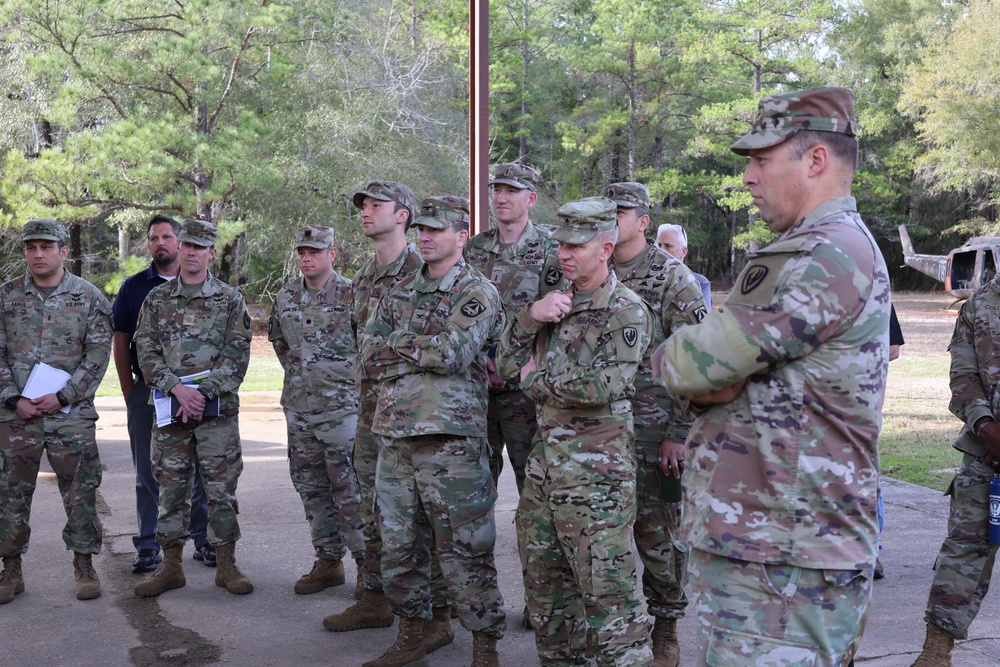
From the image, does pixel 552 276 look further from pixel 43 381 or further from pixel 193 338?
pixel 43 381

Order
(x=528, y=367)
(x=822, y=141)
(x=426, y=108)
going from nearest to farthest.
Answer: (x=822, y=141)
(x=528, y=367)
(x=426, y=108)

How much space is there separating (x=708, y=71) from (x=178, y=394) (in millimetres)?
32236

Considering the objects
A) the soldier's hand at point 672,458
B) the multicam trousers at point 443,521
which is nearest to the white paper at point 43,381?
the multicam trousers at point 443,521

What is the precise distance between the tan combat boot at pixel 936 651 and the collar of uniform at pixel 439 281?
98.9 inches

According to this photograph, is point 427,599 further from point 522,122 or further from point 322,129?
point 522,122

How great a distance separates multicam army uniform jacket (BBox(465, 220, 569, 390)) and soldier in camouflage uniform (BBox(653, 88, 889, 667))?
7.99 ft

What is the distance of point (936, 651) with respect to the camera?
395 cm

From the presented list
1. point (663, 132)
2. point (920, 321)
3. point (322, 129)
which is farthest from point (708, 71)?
point (322, 129)

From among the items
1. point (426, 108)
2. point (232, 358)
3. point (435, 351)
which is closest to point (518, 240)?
point (435, 351)

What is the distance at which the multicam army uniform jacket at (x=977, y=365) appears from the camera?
3.94 m

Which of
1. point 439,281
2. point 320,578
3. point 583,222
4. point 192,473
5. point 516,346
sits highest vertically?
point 583,222

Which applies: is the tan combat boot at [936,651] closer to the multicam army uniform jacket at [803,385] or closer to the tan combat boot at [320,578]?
the multicam army uniform jacket at [803,385]

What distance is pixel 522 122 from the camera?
33969 millimetres

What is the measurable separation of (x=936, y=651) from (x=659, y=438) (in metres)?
1.44
